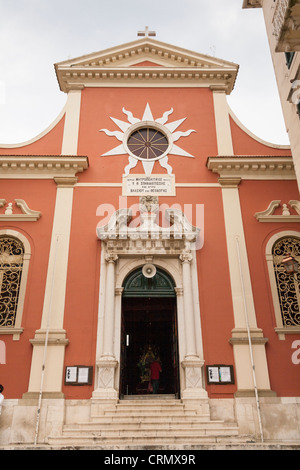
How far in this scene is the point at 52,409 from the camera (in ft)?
31.6

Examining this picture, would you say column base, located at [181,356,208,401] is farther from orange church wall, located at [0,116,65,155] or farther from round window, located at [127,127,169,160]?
orange church wall, located at [0,116,65,155]

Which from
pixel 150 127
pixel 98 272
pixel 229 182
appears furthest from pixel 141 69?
pixel 98 272

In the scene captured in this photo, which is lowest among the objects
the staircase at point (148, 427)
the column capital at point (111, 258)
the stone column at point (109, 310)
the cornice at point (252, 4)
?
the staircase at point (148, 427)

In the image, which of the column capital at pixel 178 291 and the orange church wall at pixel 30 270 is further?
the column capital at pixel 178 291

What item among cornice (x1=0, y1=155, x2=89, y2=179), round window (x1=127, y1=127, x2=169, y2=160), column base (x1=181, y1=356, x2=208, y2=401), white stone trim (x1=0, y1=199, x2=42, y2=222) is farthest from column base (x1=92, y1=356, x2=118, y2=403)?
round window (x1=127, y1=127, x2=169, y2=160)

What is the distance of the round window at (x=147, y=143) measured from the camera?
43.1ft

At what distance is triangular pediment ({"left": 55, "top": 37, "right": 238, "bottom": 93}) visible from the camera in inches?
555

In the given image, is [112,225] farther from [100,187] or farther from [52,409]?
[52,409]

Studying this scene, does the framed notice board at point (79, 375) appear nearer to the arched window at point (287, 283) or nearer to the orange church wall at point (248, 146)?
the arched window at point (287, 283)

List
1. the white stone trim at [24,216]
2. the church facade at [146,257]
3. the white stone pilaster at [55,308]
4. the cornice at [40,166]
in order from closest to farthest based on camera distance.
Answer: the church facade at [146,257]
the white stone pilaster at [55,308]
the white stone trim at [24,216]
the cornice at [40,166]

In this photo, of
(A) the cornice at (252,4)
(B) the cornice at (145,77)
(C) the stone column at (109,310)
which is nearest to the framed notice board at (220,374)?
(C) the stone column at (109,310)

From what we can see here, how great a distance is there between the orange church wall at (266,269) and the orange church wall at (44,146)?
5959mm

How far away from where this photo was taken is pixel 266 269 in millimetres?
11375

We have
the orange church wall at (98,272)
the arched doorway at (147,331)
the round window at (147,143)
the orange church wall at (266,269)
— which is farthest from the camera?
the round window at (147,143)
